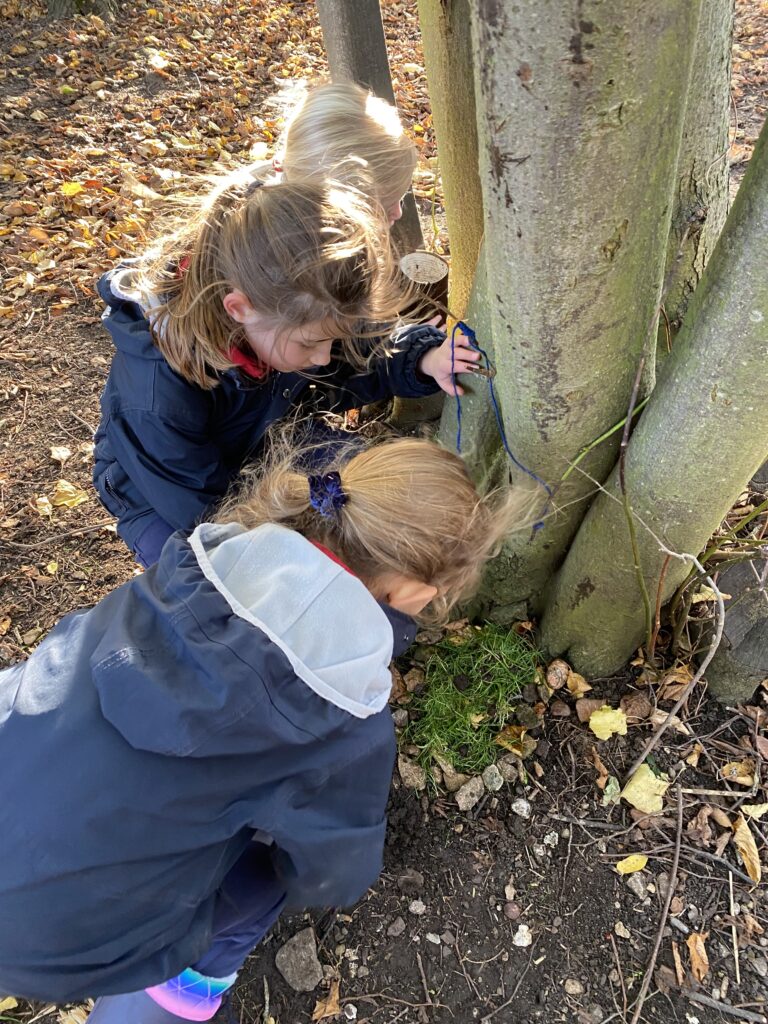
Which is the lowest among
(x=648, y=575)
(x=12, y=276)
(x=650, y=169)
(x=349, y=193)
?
(x=648, y=575)

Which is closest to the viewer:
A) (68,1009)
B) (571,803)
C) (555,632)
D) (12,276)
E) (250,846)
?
(250,846)

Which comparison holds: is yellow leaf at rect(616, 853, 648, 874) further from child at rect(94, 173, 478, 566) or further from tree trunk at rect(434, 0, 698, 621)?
child at rect(94, 173, 478, 566)

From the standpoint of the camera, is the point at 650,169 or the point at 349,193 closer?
the point at 650,169

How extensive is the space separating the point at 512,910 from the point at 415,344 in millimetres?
1559

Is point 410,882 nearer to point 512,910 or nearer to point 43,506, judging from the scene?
point 512,910

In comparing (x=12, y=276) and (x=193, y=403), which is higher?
(x=193, y=403)

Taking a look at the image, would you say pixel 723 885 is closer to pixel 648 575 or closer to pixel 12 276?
pixel 648 575

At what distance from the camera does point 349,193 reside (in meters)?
1.67

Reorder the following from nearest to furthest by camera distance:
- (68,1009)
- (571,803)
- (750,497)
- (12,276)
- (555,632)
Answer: (68,1009), (571,803), (555,632), (750,497), (12,276)

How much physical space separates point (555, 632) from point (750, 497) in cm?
81

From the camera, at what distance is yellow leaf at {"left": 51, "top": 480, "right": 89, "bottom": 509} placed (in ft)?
8.99

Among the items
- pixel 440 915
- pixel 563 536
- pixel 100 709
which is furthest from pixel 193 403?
pixel 440 915

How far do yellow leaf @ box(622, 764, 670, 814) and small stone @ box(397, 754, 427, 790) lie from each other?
0.56 meters

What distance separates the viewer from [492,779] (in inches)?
78.1
